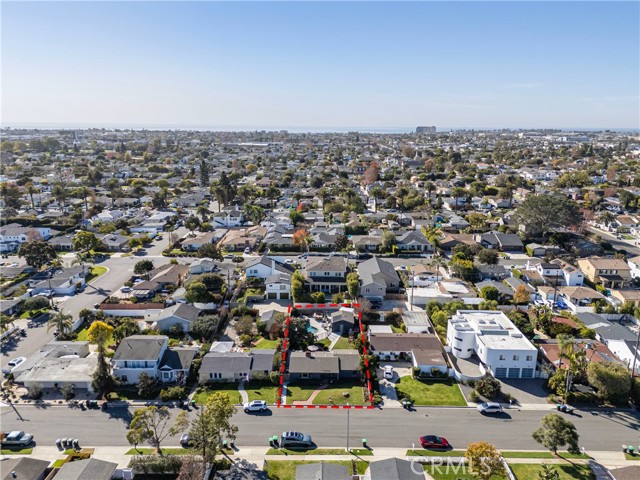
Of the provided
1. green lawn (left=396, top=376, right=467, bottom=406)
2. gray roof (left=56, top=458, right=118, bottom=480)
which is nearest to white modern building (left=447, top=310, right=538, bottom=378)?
green lawn (left=396, top=376, right=467, bottom=406)

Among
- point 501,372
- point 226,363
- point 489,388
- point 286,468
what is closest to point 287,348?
point 226,363

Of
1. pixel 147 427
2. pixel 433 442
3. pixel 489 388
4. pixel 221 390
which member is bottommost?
pixel 221 390

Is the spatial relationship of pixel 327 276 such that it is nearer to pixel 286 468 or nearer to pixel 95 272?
pixel 286 468

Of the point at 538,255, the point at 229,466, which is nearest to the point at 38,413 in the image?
the point at 229,466

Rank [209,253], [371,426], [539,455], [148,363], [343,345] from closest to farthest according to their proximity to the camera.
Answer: [539,455], [371,426], [148,363], [343,345], [209,253]

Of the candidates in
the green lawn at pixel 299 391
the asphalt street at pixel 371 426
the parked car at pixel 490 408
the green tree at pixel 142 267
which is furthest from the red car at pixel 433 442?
the green tree at pixel 142 267

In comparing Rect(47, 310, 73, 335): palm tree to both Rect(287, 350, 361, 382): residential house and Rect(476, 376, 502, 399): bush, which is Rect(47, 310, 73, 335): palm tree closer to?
Rect(287, 350, 361, 382): residential house
